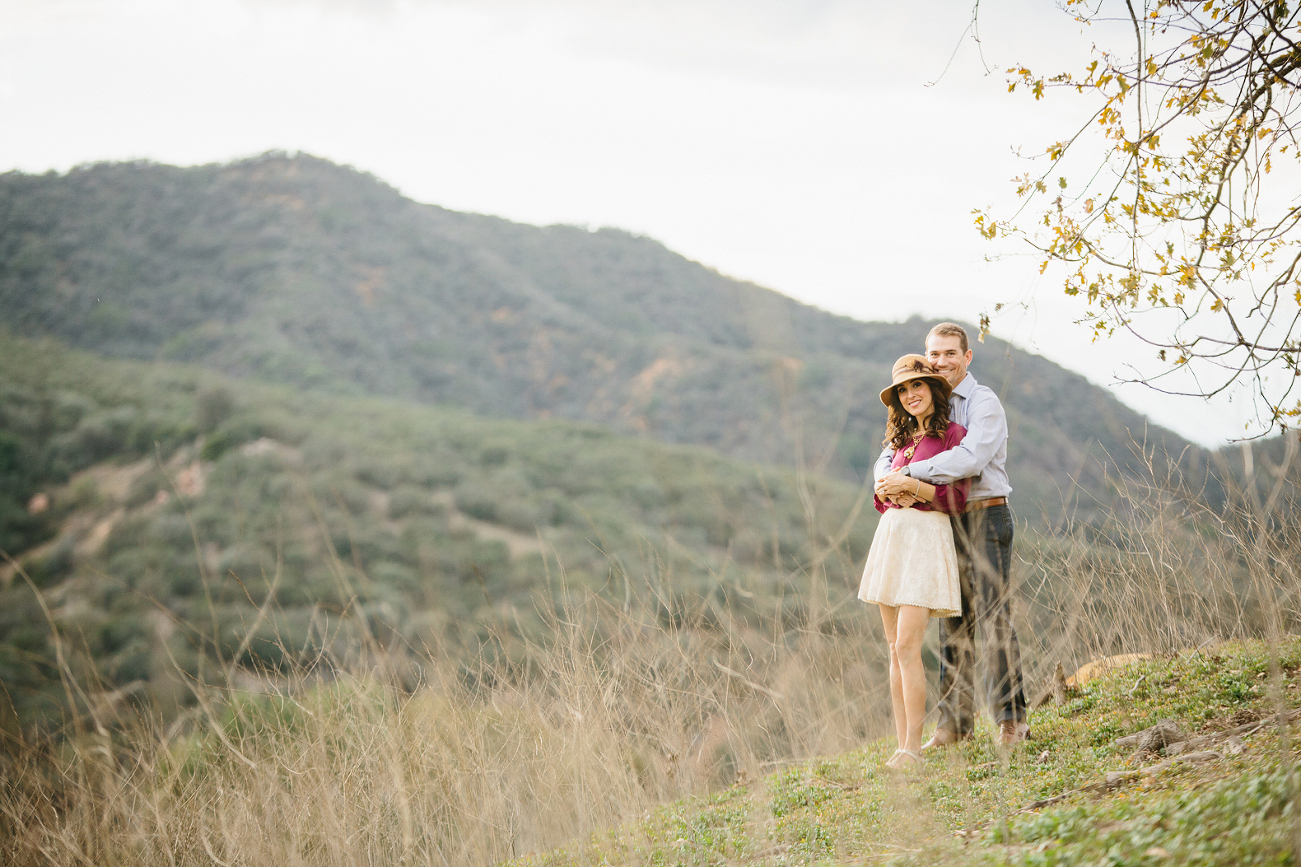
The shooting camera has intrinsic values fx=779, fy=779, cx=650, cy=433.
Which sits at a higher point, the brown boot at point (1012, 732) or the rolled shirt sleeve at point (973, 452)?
the rolled shirt sleeve at point (973, 452)

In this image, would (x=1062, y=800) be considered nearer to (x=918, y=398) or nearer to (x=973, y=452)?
(x=973, y=452)

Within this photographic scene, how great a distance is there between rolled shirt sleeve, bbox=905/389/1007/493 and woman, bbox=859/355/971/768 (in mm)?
62

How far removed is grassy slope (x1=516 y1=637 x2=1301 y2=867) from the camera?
1.90 meters

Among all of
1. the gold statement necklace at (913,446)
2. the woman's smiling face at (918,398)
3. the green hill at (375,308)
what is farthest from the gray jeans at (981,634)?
the green hill at (375,308)

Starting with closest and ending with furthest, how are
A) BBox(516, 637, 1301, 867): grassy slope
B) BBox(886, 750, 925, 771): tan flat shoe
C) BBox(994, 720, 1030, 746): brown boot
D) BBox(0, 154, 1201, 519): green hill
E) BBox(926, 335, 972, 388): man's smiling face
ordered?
1. BBox(516, 637, 1301, 867): grassy slope
2. BBox(886, 750, 925, 771): tan flat shoe
3. BBox(994, 720, 1030, 746): brown boot
4. BBox(926, 335, 972, 388): man's smiling face
5. BBox(0, 154, 1201, 519): green hill

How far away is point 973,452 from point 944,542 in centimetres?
40

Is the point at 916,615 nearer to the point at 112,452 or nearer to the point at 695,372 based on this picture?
the point at 112,452

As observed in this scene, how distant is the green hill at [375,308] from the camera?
37.2 metres

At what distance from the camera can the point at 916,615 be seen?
10.7 feet

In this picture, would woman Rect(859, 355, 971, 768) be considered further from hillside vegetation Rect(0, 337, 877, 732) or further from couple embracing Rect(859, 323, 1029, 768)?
hillside vegetation Rect(0, 337, 877, 732)

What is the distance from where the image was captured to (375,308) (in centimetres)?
4728

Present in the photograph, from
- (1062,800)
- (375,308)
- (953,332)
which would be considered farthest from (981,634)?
(375,308)

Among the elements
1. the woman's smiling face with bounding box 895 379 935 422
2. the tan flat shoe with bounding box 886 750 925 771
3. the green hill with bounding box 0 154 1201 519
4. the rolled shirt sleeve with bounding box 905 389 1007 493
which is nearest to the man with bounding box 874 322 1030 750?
the rolled shirt sleeve with bounding box 905 389 1007 493

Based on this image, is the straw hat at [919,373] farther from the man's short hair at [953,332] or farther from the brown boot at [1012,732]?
the brown boot at [1012,732]
